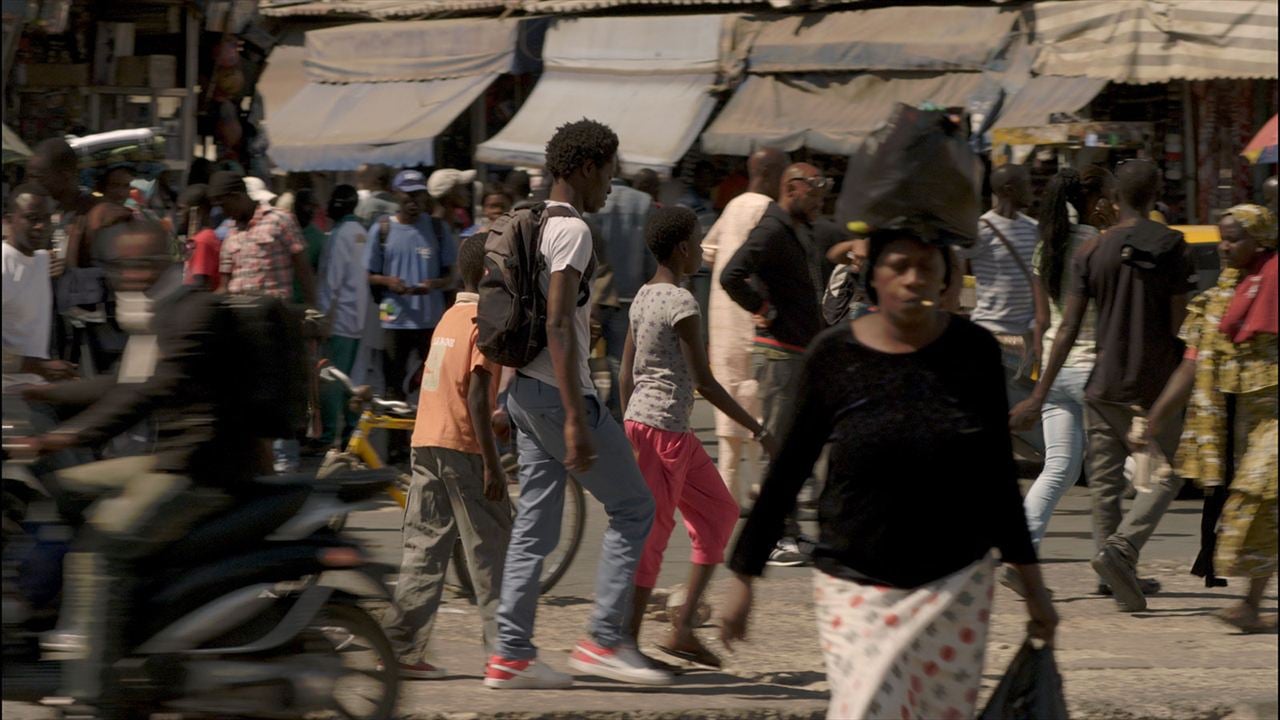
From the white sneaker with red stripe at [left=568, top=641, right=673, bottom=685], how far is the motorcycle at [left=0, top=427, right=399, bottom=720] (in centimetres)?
95

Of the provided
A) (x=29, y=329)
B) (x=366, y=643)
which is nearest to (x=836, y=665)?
(x=366, y=643)

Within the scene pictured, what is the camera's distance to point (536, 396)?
5.99 m

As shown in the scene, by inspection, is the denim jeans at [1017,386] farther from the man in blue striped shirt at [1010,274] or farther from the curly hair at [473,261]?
the curly hair at [473,261]

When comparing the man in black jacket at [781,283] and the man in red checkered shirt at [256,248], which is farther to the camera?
the man in red checkered shirt at [256,248]

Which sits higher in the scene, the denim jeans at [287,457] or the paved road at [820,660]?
→ the paved road at [820,660]

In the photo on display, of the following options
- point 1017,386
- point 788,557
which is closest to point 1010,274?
point 1017,386

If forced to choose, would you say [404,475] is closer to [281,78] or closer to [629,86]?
[629,86]

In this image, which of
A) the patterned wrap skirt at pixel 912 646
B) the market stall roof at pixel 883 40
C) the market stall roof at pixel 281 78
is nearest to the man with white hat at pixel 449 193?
the market stall roof at pixel 883 40

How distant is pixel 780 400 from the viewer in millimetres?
8203

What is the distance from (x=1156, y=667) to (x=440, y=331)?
2855 millimetres

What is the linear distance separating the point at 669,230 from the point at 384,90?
52.8 feet

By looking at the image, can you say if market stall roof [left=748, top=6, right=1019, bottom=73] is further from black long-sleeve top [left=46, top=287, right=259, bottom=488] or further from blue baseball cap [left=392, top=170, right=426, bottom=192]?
black long-sleeve top [left=46, top=287, right=259, bottom=488]

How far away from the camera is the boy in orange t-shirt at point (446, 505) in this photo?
250 inches

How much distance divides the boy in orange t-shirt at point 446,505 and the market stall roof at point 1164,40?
1074cm
